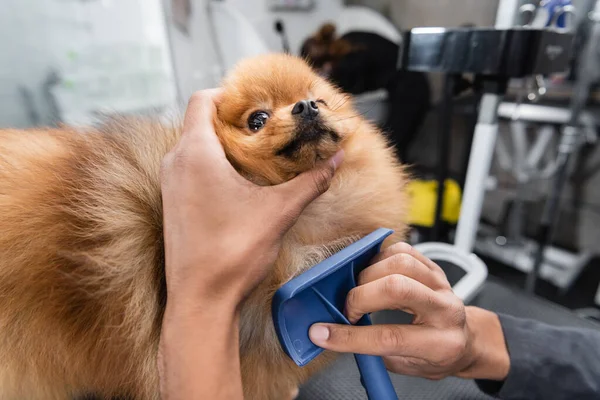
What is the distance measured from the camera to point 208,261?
349 millimetres

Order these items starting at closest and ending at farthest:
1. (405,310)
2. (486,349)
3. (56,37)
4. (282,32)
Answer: (405,310) → (486,349) → (56,37) → (282,32)

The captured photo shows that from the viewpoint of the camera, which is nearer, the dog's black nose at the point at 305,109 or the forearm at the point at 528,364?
the dog's black nose at the point at 305,109

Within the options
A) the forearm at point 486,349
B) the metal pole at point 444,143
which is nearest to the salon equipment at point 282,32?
the metal pole at point 444,143

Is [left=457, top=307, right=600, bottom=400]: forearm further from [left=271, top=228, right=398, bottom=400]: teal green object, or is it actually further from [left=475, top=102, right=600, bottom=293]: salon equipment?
[left=475, top=102, right=600, bottom=293]: salon equipment

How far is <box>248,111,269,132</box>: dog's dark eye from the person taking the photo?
46cm

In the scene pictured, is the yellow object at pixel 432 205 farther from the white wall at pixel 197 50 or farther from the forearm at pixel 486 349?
the forearm at pixel 486 349

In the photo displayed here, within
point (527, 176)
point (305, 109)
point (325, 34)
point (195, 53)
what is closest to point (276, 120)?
point (305, 109)

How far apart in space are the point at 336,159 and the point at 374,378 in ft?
0.83

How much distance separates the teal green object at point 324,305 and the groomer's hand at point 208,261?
44 millimetres

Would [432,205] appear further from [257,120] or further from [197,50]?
[257,120]

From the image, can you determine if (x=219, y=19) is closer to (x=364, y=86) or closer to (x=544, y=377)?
(x=364, y=86)

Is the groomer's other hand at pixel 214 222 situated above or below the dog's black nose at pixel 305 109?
below

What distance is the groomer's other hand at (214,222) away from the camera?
0.35 m

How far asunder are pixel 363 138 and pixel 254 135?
16 centimetres
